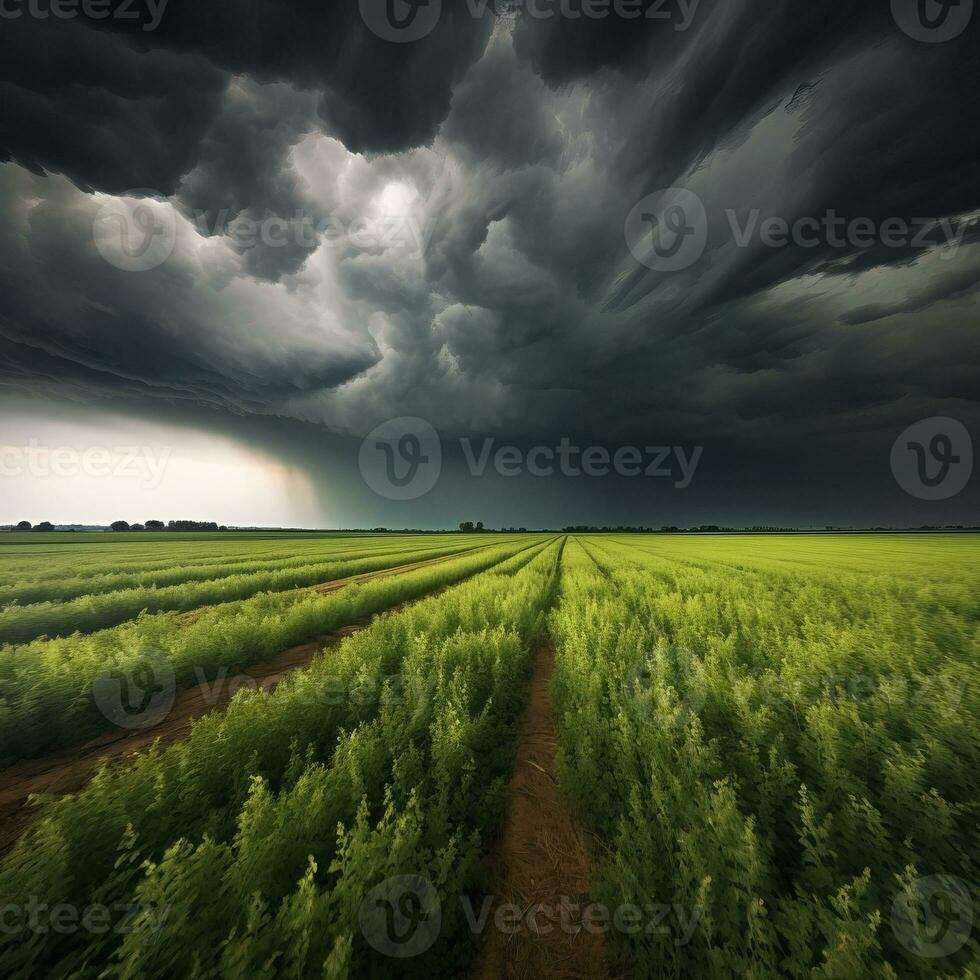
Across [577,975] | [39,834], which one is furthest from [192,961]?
[577,975]

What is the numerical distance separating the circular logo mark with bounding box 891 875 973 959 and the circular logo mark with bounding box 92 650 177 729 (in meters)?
8.45

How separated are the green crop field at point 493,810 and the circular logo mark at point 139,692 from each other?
0.04 metres

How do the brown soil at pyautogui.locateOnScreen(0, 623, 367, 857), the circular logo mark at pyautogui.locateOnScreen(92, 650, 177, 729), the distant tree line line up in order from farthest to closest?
the distant tree line < the circular logo mark at pyautogui.locateOnScreen(92, 650, 177, 729) < the brown soil at pyautogui.locateOnScreen(0, 623, 367, 857)

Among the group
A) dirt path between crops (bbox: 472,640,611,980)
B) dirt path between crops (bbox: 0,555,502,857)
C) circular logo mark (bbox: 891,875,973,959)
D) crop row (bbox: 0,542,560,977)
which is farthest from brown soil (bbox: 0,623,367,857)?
circular logo mark (bbox: 891,875,973,959)

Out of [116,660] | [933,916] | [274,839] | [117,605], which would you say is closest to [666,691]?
[933,916]

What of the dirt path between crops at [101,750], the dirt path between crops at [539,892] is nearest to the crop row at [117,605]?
the dirt path between crops at [101,750]

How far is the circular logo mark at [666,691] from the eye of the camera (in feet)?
12.6

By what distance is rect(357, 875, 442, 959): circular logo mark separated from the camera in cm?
208

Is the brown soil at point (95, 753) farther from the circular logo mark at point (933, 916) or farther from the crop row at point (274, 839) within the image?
the circular logo mark at point (933, 916)

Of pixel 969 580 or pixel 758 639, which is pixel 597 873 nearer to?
pixel 758 639

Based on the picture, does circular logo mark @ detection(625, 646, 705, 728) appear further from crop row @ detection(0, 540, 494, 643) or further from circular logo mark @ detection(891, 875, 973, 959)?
crop row @ detection(0, 540, 494, 643)

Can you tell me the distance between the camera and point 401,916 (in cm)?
223

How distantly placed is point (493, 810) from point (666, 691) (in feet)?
7.68

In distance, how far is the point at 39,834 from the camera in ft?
7.49
